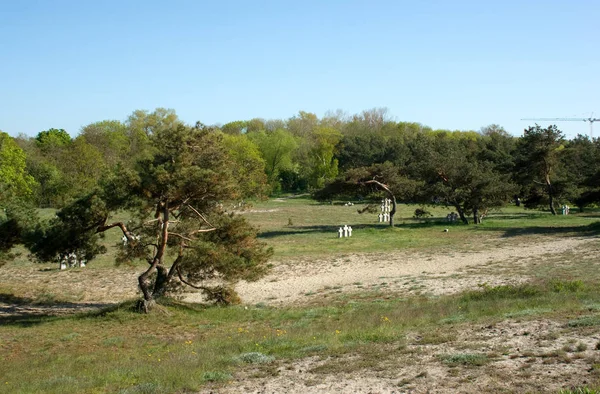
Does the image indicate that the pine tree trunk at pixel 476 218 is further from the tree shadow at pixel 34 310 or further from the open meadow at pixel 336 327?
the tree shadow at pixel 34 310

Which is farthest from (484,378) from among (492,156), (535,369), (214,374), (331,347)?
(492,156)

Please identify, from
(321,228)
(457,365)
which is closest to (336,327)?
(457,365)

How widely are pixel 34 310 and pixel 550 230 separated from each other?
108ft

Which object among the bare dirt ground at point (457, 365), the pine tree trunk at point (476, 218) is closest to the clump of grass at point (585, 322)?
the bare dirt ground at point (457, 365)

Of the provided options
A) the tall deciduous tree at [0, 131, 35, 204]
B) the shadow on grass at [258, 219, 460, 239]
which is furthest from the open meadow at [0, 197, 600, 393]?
the tall deciduous tree at [0, 131, 35, 204]

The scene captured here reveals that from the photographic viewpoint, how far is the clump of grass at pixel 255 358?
10913 mm

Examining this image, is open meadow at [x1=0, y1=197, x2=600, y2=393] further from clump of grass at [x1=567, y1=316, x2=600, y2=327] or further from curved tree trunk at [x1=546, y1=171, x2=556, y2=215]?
curved tree trunk at [x1=546, y1=171, x2=556, y2=215]

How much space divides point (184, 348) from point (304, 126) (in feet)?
440

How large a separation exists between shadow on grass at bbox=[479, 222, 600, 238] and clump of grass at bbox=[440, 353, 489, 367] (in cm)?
3018

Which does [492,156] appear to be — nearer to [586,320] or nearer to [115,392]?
[586,320]

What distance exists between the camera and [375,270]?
26.9 metres

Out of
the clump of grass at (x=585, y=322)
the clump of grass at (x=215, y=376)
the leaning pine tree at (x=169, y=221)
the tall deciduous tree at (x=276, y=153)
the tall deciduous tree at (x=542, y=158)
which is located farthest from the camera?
the tall deciduous tree at (x=276, y=153)

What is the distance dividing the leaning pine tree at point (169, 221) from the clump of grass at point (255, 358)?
762cm

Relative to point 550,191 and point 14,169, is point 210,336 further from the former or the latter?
point 14,169
